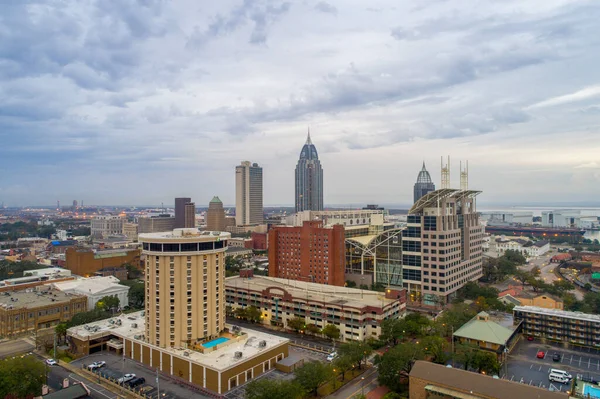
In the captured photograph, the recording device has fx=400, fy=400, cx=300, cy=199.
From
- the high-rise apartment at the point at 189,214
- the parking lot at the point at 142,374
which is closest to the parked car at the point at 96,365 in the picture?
the parking lot at the point at 142,374

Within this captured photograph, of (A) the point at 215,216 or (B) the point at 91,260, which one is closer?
(B) the point at 91,260

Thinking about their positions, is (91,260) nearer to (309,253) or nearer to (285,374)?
(309,253)

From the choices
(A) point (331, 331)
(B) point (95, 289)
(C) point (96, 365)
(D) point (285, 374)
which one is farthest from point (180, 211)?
(D) point (285, 374)

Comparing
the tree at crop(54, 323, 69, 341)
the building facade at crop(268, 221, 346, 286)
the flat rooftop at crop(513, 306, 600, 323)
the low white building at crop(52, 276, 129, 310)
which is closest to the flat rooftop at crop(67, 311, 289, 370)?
the tree at crop(54, 323, 69, 341)

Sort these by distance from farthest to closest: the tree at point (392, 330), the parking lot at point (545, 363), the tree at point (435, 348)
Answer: the tree at point (392, 330), the tree at point (435, 348), the parking lot at point (545, 363)

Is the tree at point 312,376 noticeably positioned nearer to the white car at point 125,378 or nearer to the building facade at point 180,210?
the white car at point 125,378

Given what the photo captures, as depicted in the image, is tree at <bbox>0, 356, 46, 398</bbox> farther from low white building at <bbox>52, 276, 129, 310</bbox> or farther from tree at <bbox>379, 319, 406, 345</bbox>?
tree at <bbox>379, 319, 406, 345</bbox>
